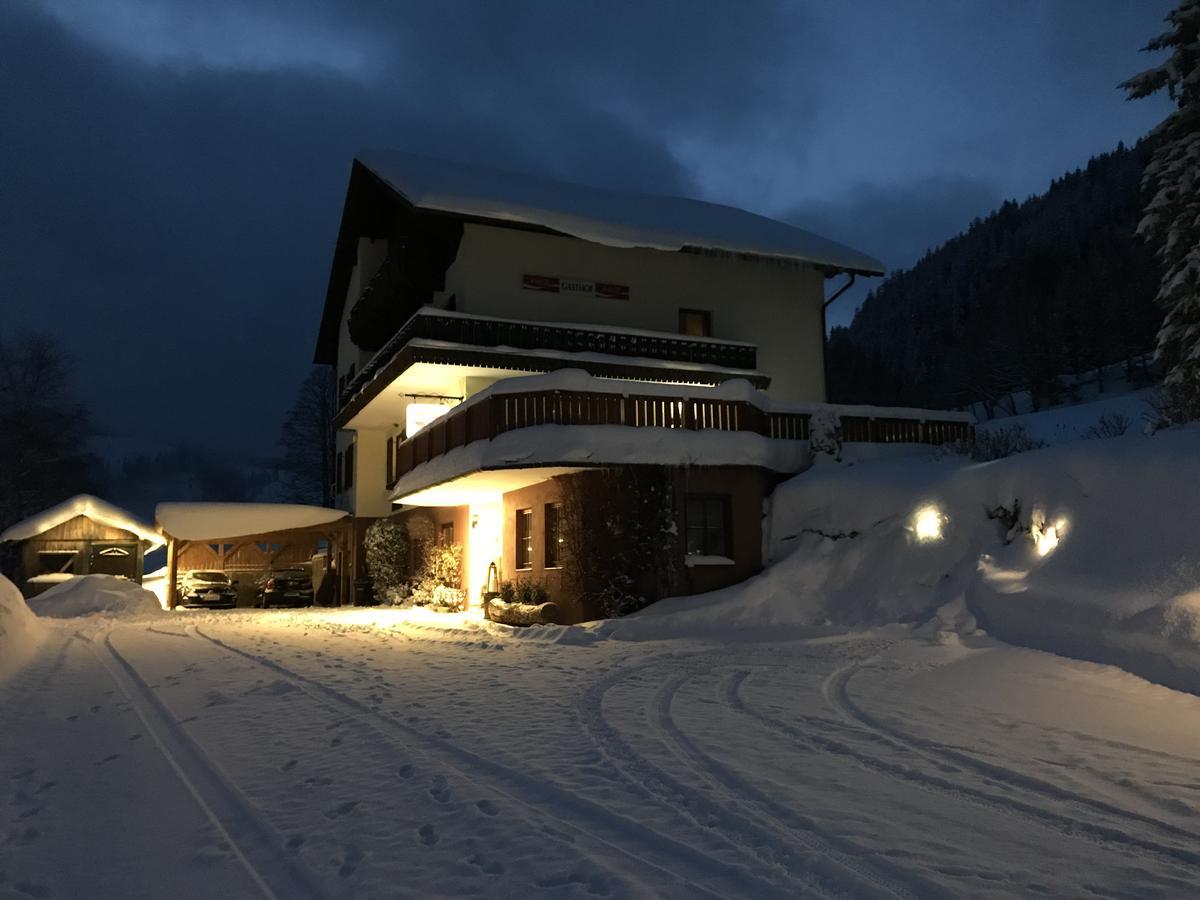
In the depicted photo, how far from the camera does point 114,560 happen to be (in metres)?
33.8

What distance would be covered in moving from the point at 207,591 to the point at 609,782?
92.1 ft

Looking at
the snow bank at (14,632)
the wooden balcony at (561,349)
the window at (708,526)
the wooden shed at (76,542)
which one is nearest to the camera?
the snow bank at (14,632)

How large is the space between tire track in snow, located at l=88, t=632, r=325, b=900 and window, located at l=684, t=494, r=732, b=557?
10667 millimetres

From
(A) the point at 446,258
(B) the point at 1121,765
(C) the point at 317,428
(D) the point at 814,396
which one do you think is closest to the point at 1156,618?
(B) the point at 1121,765

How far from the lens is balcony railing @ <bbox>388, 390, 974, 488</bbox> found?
17484 millimetres

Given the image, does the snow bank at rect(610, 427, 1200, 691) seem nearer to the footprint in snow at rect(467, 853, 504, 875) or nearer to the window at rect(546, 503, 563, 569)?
the window at rect(546, 503, 563, 569)

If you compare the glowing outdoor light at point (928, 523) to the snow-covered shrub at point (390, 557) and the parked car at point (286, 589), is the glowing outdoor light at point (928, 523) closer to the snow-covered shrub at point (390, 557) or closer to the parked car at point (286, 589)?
the snow-covered shrub at point (390, 557)

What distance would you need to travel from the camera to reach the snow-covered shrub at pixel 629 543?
17.2 metres

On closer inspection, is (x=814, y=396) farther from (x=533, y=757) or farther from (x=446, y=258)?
(x=533, y=757)

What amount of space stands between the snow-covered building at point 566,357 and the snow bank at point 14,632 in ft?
25.7

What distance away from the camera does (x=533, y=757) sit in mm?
6797

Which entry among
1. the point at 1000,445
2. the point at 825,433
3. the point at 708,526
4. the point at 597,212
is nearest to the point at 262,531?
the point at 597,212

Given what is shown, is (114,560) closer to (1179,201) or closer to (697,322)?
(697,322)

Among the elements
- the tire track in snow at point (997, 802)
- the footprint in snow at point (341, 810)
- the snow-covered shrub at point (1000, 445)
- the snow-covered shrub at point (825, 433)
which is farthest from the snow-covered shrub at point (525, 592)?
the footprint in snow at point (341, 810)
